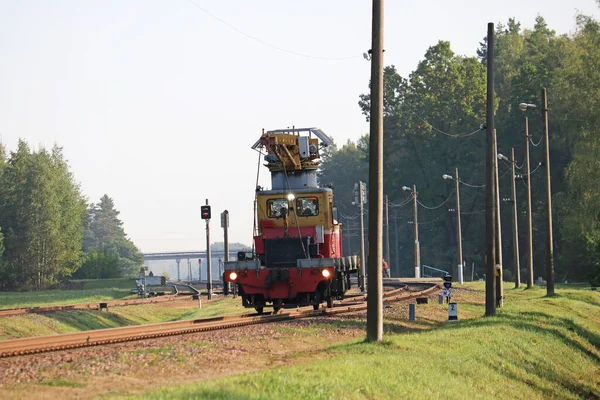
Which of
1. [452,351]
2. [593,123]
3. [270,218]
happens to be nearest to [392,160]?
[593,123]

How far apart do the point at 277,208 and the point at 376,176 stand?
996 cm

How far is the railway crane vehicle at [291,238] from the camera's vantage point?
2986cm

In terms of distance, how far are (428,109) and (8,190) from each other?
46.1 meters

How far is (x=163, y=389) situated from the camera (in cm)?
1448

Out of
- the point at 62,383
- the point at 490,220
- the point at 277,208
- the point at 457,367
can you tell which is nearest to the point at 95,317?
the point at 277,208

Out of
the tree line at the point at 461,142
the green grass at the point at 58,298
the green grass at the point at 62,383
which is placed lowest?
the green grass at the point at 58,298

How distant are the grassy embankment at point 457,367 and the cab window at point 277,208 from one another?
513 centimetres

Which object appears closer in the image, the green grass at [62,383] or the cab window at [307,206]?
the green grass at [62,383]

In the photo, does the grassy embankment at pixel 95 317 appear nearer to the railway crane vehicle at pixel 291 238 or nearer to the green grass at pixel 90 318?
the green grass at pixel 90 318

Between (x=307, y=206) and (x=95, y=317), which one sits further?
(x=95, y=317)

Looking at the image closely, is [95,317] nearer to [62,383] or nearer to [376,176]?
[376,176]

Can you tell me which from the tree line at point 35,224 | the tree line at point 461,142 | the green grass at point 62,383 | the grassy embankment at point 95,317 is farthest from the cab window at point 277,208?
the tree line at point 35,224

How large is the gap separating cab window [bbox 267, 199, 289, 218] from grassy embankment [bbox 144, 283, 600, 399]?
16.8 ft

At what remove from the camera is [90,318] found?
4278cm
